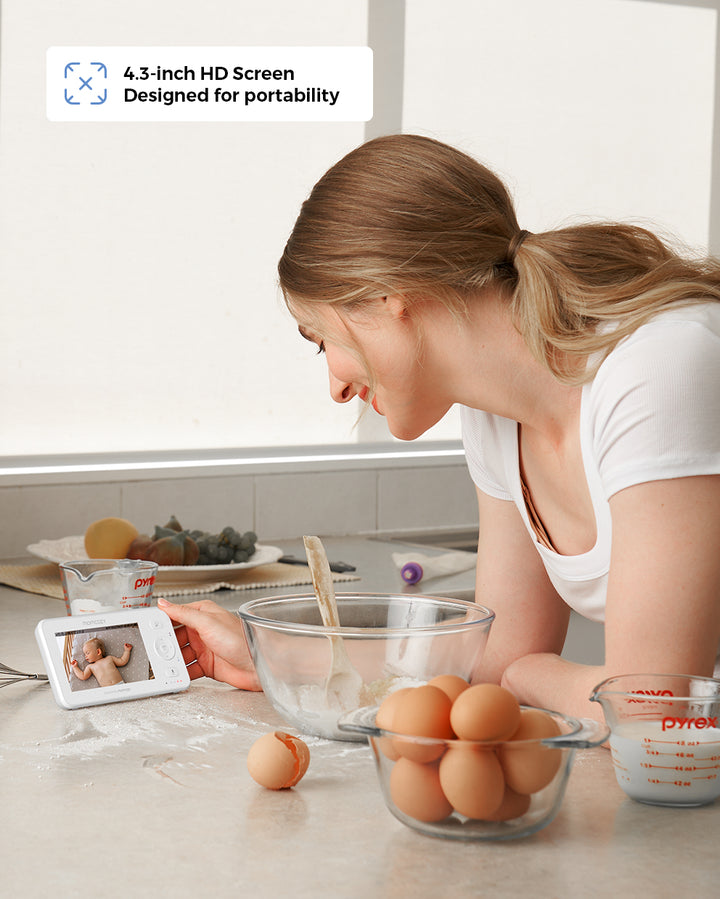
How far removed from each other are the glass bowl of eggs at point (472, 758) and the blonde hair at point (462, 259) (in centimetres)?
44

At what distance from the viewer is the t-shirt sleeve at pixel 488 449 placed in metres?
1.32

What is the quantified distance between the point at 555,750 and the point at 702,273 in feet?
1.99

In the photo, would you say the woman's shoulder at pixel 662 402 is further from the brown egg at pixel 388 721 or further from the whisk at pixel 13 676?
the whisk at pixel 13 676

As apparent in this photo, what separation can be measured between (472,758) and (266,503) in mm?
1786

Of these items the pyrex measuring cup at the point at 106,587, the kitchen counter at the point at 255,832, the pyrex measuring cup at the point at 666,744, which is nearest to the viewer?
the kitchen counter at the point at 255,832

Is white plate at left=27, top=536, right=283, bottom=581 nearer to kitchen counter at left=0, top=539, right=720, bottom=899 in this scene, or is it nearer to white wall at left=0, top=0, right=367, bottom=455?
white wall at left=0, top=0, right=367, bottom=455

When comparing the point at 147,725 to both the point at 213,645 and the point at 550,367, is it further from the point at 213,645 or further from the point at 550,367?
the point at 550,367

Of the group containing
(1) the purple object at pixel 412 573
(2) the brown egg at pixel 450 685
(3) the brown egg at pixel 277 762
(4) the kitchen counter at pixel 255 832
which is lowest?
(1) the purple object at pixel 412 573

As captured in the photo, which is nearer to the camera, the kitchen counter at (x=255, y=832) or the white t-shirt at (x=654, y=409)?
the kitchen counter at (x=255, y=832)

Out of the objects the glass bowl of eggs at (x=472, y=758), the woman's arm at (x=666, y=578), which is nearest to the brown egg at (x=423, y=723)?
the glass bowl of eggs at (x=472, y=758)

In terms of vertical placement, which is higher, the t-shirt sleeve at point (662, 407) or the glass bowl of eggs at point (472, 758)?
the t-shirt sleeve at point (662, 407)

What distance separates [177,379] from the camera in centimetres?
250

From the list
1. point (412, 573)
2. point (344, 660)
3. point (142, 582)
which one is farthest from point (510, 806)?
point (412, 573)

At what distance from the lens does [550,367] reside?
113 centimetres
